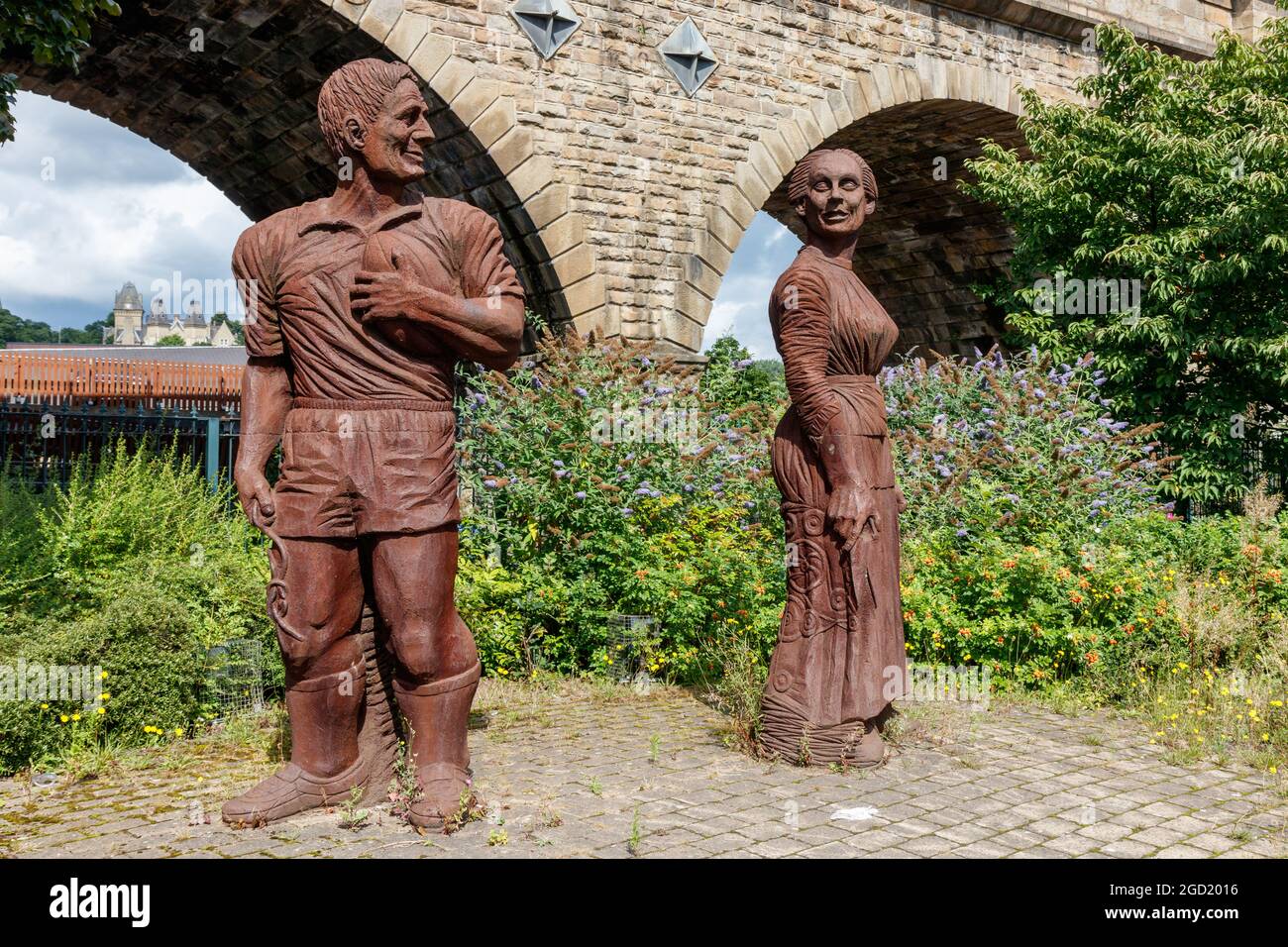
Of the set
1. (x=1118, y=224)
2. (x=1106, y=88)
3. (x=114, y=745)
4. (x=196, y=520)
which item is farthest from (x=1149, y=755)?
(x=1106, y=88)

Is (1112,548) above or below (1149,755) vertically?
above

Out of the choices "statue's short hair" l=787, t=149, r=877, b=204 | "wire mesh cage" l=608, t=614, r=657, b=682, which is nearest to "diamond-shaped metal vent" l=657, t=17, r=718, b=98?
"wire mesh cage" l=608, t=614, r=657, b=682

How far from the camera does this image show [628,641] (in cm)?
670

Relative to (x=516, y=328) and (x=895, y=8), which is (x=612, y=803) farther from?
(x=895, y=8)

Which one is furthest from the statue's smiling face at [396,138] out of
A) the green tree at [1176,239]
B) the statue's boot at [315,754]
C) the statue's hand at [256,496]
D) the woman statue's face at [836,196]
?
the green tree at [1176,239]

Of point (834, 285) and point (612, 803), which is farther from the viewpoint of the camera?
point (834, 285)

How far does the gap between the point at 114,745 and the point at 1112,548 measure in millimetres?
5656

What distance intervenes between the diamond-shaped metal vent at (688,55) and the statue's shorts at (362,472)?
8939 millimetres

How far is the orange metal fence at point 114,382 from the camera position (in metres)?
13.9

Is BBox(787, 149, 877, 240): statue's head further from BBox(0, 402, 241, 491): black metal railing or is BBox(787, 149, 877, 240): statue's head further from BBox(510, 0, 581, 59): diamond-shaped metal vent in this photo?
BBox(510, 0, 581, 59): diamond-shaped metal vent

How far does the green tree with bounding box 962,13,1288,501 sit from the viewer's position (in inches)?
406

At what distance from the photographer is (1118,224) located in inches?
438

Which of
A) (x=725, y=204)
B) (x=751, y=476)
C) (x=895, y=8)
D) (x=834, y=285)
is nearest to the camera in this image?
(x=834, y=285)

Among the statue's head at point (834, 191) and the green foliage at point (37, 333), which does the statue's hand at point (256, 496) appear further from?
the green foliage at point (37, 333)
